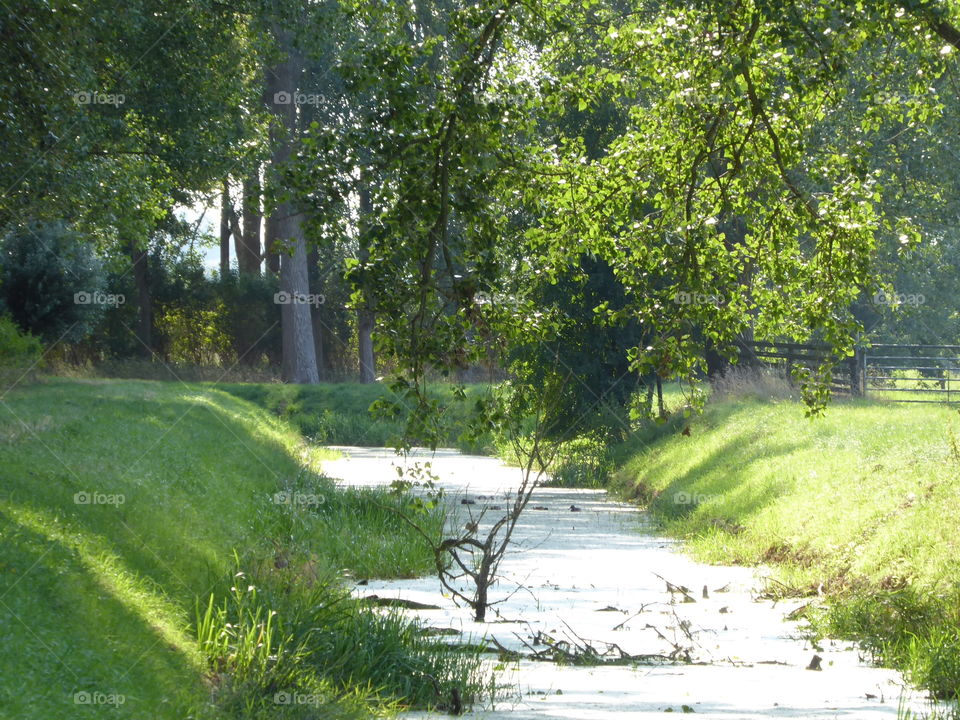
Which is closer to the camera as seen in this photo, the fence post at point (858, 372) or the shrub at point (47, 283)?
the shrub at point (47, 283)

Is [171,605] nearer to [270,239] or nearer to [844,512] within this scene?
[844,512]

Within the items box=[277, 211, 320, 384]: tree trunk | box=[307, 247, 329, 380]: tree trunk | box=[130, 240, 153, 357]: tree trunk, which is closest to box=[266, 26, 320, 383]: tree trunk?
box=[277, 211, 320, 384]: tree trunk

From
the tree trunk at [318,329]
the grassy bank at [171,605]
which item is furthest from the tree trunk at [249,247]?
the grassy bank at [171,605]

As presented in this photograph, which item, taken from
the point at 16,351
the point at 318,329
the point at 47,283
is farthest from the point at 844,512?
the point at 318,329

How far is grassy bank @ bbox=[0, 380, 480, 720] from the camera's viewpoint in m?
6.73

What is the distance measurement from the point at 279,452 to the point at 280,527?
8.78 meters

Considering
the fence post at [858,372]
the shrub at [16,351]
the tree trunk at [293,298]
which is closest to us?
the shrub at [16,351]

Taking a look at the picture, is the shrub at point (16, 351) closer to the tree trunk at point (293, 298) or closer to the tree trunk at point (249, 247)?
the tree trunk at point (293, 298)

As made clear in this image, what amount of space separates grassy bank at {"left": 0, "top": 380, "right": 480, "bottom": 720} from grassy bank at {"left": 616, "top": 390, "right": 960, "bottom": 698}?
12.0 feet

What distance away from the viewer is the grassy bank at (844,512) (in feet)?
33.4

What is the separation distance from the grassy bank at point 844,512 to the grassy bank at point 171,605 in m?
3.64

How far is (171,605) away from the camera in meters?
8.37

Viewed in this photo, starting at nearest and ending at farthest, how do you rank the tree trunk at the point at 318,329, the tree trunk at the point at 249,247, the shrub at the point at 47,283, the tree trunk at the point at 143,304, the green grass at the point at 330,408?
the shrub at the point at 47,283 < the green grass at the point at 330,408 < the tree trunk at the point at 143,304 < the tree trunk at the point at 318,329 < the tree trunk at the point at 249,247

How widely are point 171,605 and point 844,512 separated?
7.68m
